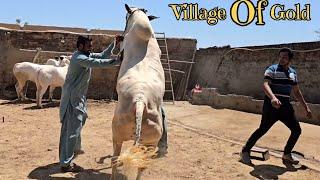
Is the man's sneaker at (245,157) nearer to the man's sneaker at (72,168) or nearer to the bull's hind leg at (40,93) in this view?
the man's sneaker at (72,168)

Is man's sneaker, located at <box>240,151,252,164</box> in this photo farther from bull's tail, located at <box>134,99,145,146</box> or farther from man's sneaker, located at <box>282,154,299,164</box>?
bull's tail, located at <box>134,99,145,146</box>

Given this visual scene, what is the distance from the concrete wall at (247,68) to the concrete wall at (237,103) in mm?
1206

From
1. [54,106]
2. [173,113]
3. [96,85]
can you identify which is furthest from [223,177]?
[96,85]

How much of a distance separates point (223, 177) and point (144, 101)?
6.27 ft

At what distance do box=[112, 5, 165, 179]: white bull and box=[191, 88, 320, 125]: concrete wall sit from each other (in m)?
5.85

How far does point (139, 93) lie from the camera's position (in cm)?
435

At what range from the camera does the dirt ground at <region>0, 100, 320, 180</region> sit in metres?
5.65

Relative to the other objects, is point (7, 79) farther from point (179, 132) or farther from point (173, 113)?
point (179, 132)

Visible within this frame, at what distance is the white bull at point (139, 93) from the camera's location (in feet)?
14.2

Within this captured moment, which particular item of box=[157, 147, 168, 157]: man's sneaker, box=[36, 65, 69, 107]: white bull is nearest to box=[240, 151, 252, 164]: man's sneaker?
box=[157, 147, 168, 157]: man's sneaker

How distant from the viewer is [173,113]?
1195 cm

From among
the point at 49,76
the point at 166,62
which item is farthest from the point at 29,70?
the point at 166,62

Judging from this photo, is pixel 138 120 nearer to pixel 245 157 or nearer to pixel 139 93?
pixel 139 93

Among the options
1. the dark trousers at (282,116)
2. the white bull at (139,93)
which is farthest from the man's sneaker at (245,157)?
the white bull at (139,93)
